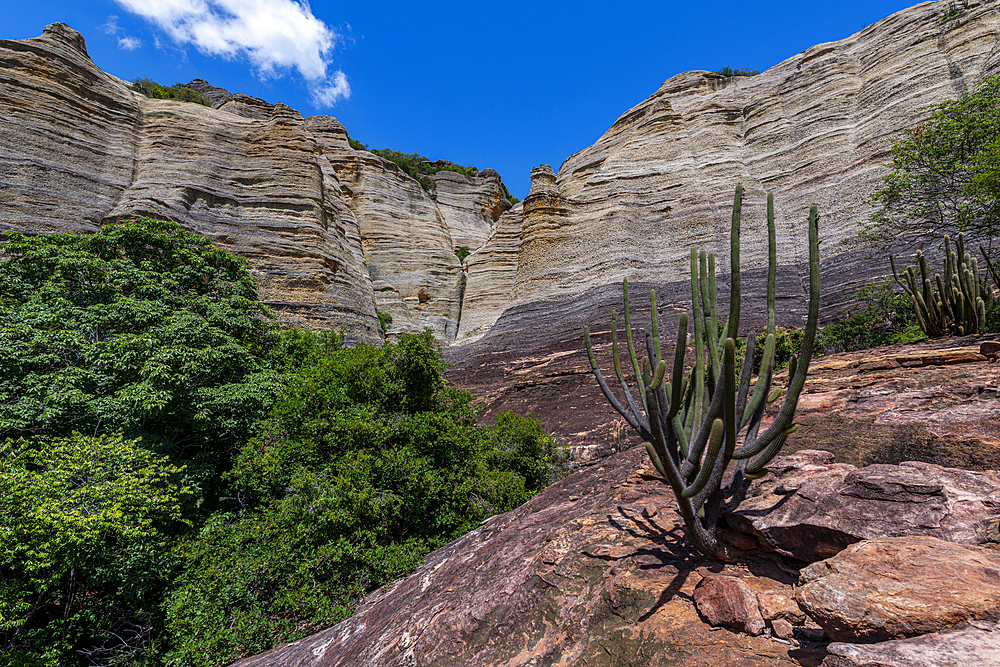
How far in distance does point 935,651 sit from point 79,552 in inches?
334

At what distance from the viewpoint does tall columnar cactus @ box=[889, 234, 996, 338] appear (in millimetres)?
6211

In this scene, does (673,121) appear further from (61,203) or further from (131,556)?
(61,203)

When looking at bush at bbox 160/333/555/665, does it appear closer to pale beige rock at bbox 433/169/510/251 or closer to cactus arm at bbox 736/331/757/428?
cactus arm at bbox 736/331/757/428

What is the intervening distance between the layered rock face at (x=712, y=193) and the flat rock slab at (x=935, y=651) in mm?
9007

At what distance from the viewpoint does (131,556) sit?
616cm

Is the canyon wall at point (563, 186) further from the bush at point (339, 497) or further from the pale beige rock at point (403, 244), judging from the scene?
the bush at point (339, 497)

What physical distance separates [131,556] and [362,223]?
23.2m

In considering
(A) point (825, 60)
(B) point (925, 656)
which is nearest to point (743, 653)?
(B) point (925, 656)

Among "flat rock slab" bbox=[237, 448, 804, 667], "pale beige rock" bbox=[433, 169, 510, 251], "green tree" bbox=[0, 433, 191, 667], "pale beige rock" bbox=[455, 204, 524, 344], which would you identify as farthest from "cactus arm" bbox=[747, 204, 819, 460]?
"pale beige rock" bbox=[433, 169, 510, 251]

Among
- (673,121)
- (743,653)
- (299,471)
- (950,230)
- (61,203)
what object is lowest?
(299,471)

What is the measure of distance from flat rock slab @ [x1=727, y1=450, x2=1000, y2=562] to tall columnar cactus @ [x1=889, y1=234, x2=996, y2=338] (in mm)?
5666

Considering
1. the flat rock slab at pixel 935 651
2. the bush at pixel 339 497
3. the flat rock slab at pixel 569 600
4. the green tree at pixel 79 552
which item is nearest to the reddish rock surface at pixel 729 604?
the flat rock slab at pixel 569 600

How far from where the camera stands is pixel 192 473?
816 cm

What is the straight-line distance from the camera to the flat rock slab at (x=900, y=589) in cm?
156
